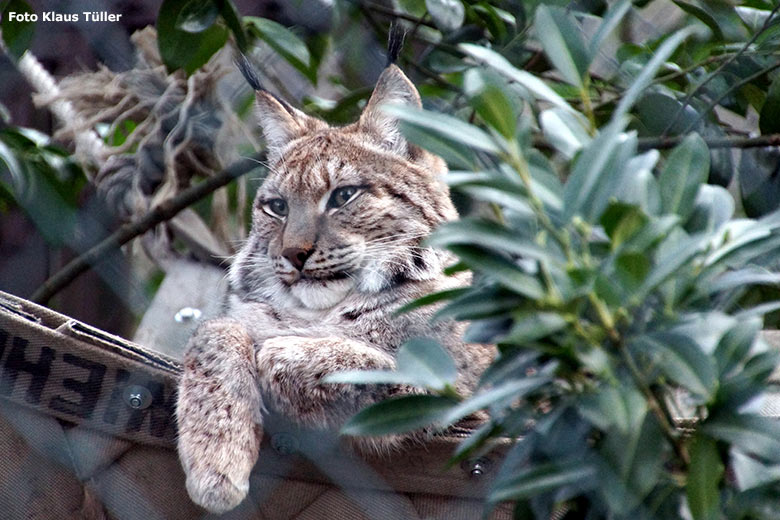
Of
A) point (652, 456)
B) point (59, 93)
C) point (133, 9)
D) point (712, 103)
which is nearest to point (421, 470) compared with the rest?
point (652, 456)

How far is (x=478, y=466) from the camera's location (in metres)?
1.45

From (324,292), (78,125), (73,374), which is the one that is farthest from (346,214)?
(78,125)

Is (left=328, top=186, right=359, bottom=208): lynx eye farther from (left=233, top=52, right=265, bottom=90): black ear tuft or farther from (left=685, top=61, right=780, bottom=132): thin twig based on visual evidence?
(left=685, top=61, right=780, bottom=132): thin twig

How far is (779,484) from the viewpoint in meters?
0.94

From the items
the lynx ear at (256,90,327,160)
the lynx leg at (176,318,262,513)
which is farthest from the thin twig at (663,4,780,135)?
the lynx leg at (176,318,262,513)

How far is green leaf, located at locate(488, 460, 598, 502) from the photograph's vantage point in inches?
35.5

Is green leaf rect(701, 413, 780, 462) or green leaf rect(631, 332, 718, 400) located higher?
green leaf rect(631, 332, 718, 400)

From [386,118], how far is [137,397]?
1040 millimetres

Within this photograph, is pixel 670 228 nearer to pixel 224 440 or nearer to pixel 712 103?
pixel 224 440

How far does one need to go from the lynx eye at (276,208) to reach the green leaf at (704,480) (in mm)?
1440

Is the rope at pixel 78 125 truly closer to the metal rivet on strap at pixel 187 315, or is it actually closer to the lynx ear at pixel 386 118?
the metal rivet on strap at pixel 187 315

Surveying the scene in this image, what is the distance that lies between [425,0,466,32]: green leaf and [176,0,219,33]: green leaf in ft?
1.99

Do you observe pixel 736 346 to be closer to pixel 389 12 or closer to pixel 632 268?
pixel 632 268

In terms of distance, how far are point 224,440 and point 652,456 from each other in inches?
33.1
